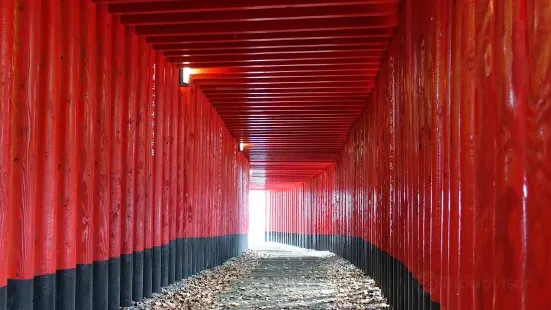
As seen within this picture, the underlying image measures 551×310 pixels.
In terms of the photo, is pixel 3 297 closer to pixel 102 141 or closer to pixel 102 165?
pixel 102 165

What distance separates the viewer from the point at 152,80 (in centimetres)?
923

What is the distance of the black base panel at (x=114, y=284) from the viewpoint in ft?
24.1

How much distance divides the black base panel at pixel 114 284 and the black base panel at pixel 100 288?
0.31 meters

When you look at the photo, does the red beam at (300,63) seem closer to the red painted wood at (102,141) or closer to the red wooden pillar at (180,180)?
the red wooden pillar at (180,180)

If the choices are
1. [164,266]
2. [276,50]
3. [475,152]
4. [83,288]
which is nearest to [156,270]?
[164,266]

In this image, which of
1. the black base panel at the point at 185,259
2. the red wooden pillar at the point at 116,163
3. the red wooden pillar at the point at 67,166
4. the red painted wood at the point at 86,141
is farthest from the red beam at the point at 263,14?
the black base panel at the point at 185,259

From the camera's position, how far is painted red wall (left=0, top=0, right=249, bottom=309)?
17.1 feet

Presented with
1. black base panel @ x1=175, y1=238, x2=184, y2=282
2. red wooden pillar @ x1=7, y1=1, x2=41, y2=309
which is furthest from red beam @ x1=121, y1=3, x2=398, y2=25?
black base panel @ x1=175, y1=238, x2=184, y2=282

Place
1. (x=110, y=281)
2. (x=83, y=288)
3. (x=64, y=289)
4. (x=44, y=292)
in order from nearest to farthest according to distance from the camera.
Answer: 1. (x=44, y=292)
2. (x=64, y=289)
3. (x=83, y=288)
4. (x=110, y=281)

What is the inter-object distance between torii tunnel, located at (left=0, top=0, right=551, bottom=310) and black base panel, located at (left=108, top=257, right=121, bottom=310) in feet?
0.07

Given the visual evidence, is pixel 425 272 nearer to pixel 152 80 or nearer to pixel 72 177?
pixel 72 177

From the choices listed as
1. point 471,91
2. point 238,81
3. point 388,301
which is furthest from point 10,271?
point 238,81

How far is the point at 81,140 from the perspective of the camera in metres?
6.50

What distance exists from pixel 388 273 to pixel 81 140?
4676 millimetres
